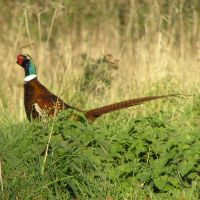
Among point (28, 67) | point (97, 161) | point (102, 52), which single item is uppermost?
point (28, 67)

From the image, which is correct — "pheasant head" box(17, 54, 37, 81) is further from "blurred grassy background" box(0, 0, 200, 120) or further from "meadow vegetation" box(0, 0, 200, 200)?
"meadow vegetation" box(0, 0, 200, 200)

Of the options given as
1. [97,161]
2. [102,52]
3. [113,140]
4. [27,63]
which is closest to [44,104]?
[27,63]

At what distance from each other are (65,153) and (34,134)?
424 millimetres

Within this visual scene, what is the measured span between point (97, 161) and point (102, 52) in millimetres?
4720

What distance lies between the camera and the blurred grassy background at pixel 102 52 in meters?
8.77

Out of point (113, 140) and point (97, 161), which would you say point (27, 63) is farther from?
point (97, 161)

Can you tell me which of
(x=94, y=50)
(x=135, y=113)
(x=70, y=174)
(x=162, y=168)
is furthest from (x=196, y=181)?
(x=94, y=50)

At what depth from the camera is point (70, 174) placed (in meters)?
5.78

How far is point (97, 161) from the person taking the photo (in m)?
5.98

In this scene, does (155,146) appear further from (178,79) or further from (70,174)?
(178,79)

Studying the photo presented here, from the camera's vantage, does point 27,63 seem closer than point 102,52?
Yes

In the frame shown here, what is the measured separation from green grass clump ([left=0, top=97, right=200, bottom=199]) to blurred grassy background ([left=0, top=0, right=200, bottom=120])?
20.8 inches

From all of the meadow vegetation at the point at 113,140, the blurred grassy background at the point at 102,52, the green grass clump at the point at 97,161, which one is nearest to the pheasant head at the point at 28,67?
the blurred grassy background at the point at 102,52

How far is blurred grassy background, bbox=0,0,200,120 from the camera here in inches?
345
